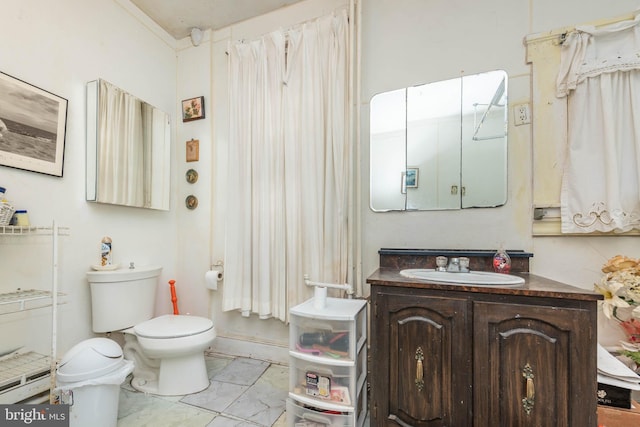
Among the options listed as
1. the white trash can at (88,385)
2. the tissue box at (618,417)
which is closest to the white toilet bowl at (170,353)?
the white trash can at (88,385)

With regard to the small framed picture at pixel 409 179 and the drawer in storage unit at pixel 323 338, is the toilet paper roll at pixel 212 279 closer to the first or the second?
the drawer in storage unit at pixel 323 338

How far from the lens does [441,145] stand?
1674 millimetres

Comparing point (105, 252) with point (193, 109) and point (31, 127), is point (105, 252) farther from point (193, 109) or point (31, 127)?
point (193, 109)

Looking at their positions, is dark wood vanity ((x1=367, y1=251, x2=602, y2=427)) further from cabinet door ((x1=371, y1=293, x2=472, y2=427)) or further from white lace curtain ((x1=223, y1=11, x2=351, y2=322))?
white lace curtain ((x1=223, y1=11, x2=351, y2=322))

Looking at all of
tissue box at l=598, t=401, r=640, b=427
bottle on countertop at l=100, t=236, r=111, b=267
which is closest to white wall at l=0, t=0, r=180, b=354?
bottle on countertop at l=100, t=236, r=111, b=267

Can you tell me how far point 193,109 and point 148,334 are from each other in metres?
1.75

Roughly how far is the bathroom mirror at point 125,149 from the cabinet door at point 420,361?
181 cm

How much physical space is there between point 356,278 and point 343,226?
0.35 meters

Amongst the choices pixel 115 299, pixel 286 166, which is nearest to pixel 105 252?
pixel 115 299

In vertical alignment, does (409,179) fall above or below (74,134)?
below

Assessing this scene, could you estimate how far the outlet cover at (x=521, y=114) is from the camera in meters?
1.52

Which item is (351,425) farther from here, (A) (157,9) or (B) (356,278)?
(A) (157,9)

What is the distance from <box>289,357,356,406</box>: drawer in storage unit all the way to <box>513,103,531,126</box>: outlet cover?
1.55 meters

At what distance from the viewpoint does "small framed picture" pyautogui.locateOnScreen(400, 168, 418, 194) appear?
1.72m
